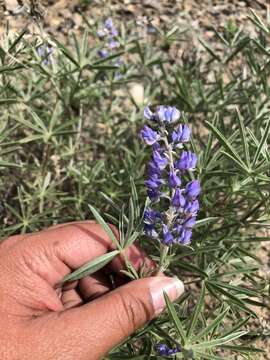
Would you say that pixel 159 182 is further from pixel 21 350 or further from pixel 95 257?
pixel 21 350

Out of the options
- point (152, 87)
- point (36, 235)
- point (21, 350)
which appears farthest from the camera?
point (152, 87)

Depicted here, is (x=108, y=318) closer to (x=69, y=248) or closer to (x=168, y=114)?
(x=69, y=248)

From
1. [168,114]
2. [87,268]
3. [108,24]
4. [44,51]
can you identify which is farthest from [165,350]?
[108,24]

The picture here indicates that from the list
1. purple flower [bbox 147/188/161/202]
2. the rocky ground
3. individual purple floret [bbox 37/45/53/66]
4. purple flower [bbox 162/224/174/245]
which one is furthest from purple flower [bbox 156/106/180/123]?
the rocky ground

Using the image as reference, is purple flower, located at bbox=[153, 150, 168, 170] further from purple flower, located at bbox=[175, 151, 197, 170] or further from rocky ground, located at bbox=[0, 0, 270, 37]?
rocky ground, located at bbox=[0, 0, 270, 37]

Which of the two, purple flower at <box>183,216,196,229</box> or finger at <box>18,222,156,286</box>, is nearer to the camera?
purple flower at <box>183,216,196,229</box>

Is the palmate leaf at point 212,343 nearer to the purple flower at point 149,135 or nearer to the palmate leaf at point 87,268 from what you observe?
the palmate leaf at point 87,268

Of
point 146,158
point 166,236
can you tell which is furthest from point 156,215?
point 146,158
